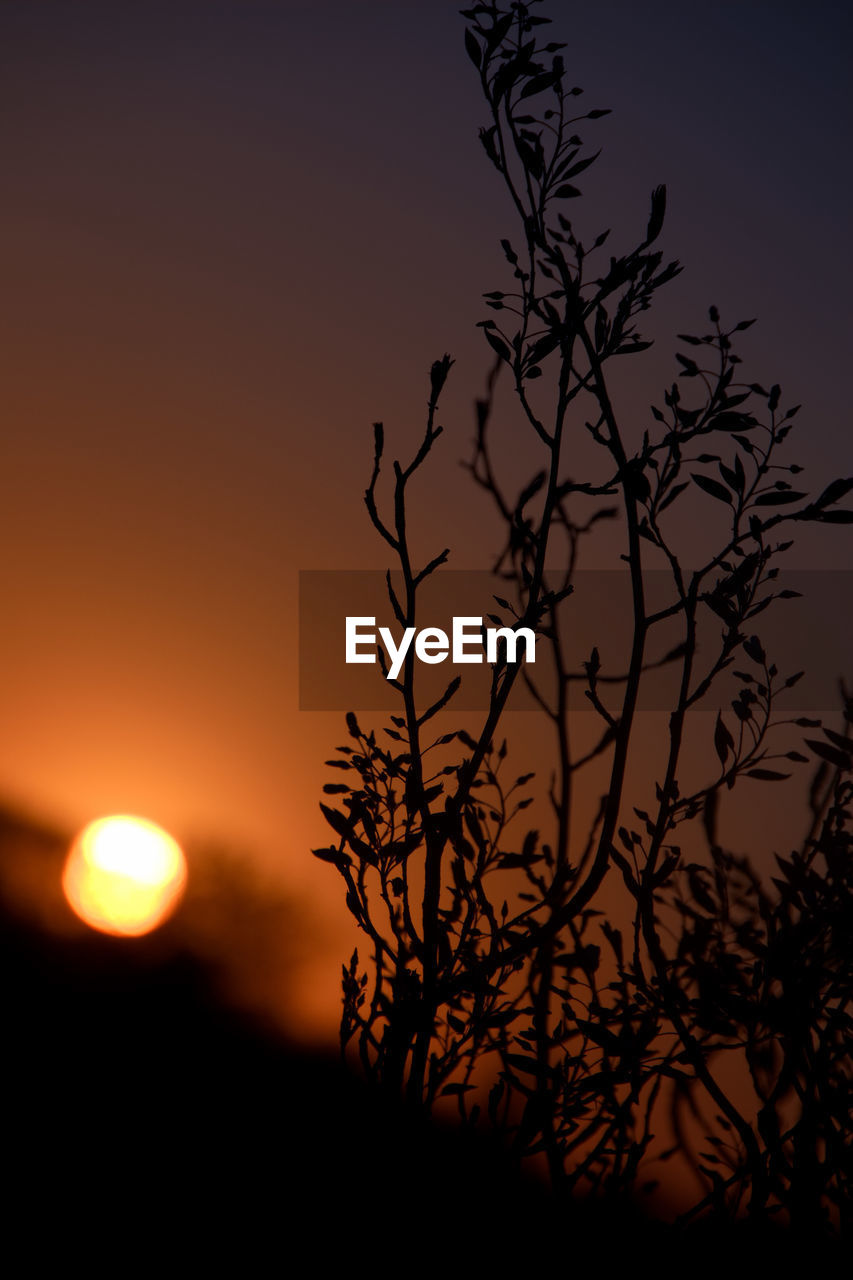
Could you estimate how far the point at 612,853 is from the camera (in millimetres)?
1752

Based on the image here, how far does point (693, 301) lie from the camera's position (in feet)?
7.95

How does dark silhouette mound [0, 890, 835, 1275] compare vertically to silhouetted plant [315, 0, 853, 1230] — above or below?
below

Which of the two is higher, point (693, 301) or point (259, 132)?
point (259, 132)

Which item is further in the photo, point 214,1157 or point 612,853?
point 214,1157

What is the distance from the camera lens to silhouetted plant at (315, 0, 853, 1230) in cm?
167

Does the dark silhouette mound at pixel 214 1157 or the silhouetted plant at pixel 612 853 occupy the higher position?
the silhouetted plant at pixel 612 853

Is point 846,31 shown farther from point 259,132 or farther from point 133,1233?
point 133,1233

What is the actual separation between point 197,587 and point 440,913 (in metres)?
1.46

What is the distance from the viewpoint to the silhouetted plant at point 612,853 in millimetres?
1665

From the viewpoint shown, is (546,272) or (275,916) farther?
(275,916)

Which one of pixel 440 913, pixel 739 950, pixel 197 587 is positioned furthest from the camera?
pixel 197 587

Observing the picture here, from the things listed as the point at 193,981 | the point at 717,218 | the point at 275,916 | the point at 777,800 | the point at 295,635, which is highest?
the point at 717,218

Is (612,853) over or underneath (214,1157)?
over

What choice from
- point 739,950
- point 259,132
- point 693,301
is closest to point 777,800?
point 739,950
